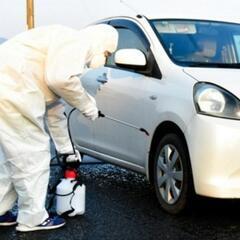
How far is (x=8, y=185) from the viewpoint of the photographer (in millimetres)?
5176

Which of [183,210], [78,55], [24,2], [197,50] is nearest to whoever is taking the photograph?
[78,55]

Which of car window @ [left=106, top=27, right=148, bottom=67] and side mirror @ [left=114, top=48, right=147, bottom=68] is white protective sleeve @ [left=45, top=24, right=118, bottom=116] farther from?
car window @ [left=106, top=27, right=148, bottom=67]

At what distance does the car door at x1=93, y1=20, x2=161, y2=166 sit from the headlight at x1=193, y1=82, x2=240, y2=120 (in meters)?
0.74

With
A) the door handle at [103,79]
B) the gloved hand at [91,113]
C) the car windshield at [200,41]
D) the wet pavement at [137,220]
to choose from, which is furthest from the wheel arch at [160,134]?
the door handle at [103,79]

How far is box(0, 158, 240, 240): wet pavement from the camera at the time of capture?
16.5ft

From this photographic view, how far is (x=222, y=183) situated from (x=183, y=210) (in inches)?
21.6

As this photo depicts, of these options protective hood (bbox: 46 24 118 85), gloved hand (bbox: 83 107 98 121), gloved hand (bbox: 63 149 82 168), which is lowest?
gloved hand (bbox: 63 149 82 168)

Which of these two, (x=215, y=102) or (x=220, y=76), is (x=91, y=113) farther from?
(x=220, y=76)

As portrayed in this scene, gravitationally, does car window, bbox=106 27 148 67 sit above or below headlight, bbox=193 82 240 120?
above

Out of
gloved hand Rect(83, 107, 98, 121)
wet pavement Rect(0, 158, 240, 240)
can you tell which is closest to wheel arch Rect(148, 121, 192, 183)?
wet pavement Rect(0, 158, 240, 240)

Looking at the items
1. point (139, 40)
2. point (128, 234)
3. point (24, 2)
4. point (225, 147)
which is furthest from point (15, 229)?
point (24, 2)

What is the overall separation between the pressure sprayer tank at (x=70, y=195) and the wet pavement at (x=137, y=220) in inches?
3.9

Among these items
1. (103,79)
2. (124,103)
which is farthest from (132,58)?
(103,79)

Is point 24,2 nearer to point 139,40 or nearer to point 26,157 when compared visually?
point 139,40
